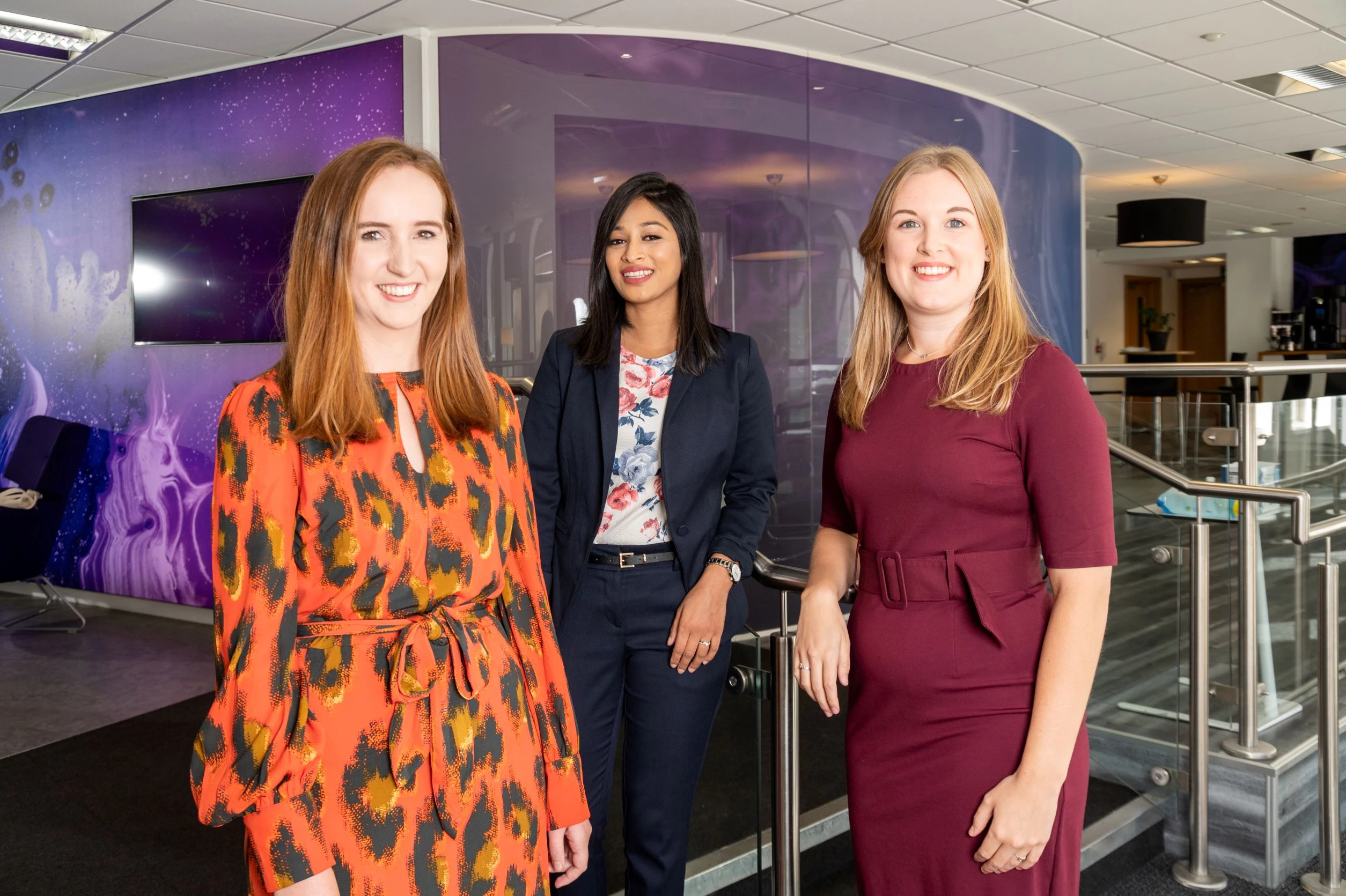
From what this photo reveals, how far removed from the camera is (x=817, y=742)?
100 inches

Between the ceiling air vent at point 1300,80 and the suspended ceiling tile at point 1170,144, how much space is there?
4.40 feet

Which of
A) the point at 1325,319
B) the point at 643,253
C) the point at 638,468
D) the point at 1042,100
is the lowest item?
the point at 638,468

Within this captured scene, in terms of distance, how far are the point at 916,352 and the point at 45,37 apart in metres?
5.88

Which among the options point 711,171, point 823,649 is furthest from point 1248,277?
point 823,649

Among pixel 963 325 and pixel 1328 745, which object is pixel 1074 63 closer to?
pixel 1328 745

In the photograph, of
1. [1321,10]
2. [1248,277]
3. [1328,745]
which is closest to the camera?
[1328,745]

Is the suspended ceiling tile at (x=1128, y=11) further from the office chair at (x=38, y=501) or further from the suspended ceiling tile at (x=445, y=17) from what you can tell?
the office chair at (x=38, y=501)

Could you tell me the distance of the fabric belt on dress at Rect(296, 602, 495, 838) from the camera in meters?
1.28

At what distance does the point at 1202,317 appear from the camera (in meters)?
21.1

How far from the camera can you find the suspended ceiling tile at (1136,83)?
281 inches

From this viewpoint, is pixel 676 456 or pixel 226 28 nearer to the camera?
pixel 676 456

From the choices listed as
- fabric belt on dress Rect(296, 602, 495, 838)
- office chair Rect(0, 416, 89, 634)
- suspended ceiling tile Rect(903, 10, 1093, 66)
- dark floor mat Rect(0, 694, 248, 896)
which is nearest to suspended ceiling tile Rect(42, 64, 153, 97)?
office chair Rect(0, 416, 89, 634)

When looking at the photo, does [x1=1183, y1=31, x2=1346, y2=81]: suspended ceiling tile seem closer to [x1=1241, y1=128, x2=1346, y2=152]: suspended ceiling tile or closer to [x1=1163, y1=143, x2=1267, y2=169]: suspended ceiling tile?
[x1=1241, y1=128, x2=1346, y2=152]: suspended ceiling tile

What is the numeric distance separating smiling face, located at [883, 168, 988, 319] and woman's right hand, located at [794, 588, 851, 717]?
19.0 inches
